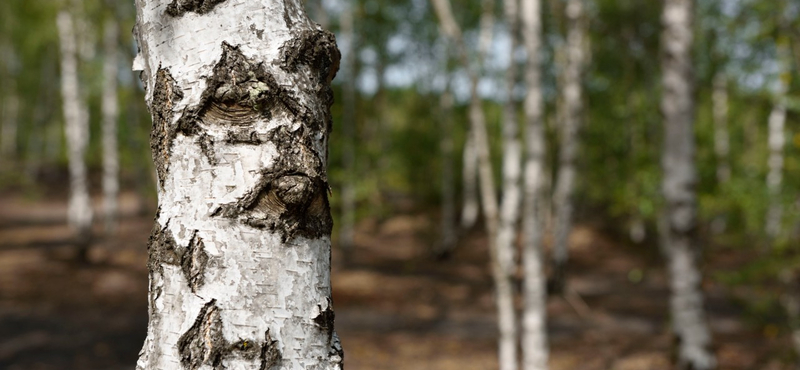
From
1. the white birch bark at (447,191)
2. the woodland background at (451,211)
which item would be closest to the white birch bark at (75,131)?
the woodland background at (451,211)

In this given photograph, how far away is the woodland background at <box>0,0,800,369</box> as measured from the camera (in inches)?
275

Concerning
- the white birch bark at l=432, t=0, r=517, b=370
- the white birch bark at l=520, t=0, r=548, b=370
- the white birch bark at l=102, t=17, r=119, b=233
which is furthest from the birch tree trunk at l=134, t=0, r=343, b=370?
the white birch bark at l=102, t=17, r=119, b=233

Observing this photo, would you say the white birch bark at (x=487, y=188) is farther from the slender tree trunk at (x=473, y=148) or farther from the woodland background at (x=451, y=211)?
the slender tree trunk at (x=473, y=148)

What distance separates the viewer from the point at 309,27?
1094 mm

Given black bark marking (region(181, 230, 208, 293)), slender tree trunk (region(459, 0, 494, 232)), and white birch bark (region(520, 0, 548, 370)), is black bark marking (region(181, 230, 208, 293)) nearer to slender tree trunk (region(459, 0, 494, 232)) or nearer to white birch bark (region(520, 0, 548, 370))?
white birch bark (region(520, 0, 548, 370))

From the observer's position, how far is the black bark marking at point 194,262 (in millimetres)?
996

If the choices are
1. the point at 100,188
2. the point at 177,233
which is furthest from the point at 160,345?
the point at 100,188

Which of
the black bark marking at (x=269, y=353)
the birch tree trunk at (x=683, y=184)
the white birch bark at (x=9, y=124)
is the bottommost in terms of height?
the black bark marking at (x=269, y=353)

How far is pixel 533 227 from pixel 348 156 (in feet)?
22.5

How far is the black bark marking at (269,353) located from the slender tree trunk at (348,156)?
34.5 feet

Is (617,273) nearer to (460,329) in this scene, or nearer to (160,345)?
(460,329)

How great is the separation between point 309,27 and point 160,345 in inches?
26.9

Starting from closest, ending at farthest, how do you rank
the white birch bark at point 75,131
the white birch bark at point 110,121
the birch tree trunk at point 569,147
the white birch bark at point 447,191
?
the white birch bark at point 75,131 → the birch tree trunk at point 569,147 → the white birch bark at point 110,121 → the white birch bark at point 447,191

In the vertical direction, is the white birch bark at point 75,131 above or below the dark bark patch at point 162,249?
above
